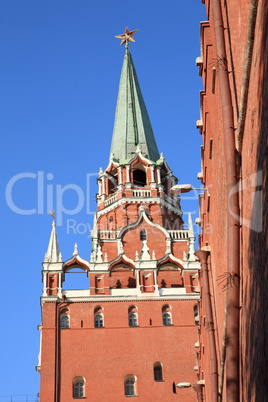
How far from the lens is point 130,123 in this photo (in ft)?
214

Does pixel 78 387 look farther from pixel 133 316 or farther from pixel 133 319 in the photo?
pixel 133 316

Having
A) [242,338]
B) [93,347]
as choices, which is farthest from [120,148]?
[242,338]

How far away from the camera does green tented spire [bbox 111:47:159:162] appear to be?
204ft

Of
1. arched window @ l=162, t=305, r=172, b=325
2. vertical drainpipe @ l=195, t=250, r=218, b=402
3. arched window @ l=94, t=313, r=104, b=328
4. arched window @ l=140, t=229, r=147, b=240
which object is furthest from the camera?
arched window @ l=140, t=229, r=147, b=240

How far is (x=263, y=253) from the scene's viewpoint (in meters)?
9.66

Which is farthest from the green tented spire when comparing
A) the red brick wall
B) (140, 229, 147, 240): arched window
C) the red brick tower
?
the red brick wall

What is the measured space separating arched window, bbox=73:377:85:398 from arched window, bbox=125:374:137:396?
8.71 ft

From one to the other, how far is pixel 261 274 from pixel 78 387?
121ft

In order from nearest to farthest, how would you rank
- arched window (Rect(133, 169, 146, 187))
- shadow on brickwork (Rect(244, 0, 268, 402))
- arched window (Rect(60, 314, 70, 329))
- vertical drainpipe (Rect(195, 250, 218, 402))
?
1. shadow on brickwork (Rect(244, 0, 268, 402))
2. vertical drainpipe (Rect(195, 250, 218, 402))
3. arched window (Rect(60, 314, 70, 329))
4. arched window (Rect(133, 169, 146, 187))

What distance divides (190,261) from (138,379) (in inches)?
352

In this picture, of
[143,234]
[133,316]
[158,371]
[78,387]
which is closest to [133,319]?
[133,316]

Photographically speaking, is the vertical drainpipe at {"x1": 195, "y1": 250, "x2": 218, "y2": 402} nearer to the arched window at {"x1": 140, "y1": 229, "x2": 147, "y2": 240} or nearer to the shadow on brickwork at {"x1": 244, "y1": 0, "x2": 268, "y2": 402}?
the shadow on brickwork at {"x1": 244, "y1": 0, "x2": 268, "y2": 402}

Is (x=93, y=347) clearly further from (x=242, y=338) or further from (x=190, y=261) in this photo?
(x=242, y=338)

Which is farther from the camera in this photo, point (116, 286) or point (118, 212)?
point (118, 212)
